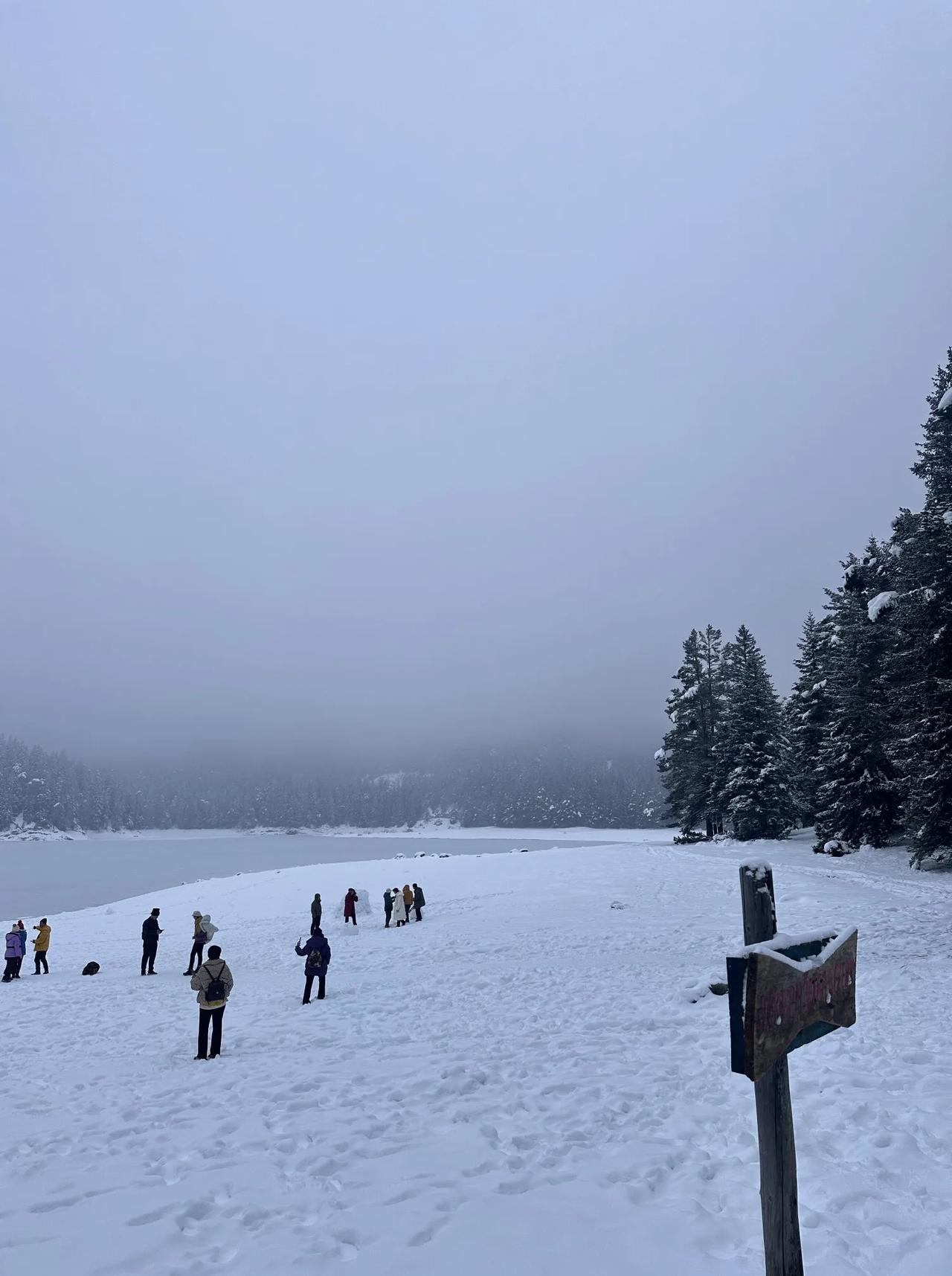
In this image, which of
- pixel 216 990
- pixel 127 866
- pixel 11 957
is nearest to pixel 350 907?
pixel 11 957

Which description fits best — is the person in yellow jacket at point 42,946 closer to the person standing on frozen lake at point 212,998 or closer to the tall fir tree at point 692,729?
the person standing on frozen lake at point 212,998

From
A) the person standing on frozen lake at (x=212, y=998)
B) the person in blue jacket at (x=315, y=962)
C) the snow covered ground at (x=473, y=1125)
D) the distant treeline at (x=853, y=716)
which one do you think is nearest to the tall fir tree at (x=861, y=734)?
the distant treeline at (x=853, y=716)

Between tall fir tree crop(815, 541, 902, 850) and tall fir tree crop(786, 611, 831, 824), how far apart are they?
412cm

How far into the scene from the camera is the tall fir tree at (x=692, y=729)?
50.2 meters

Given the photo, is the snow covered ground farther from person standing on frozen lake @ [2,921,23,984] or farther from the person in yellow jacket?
the person in yellow jacket

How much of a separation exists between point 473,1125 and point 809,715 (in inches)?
1507

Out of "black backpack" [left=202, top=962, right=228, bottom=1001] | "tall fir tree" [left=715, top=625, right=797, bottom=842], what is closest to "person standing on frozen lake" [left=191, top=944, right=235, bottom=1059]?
"black backpack" [left=202, top=962, right=228, bottom=1001]

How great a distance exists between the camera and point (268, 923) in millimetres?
30094

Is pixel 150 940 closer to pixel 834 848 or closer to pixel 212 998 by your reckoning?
pixel 212 998

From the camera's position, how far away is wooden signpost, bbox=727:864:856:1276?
343cm

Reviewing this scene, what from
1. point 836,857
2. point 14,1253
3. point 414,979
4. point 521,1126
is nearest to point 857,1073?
point 521,1126

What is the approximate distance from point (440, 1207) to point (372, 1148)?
→ 4.84 ft

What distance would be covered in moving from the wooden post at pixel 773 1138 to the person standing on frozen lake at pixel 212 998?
30.4 feet

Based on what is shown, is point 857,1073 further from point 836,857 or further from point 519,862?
point 519,862
